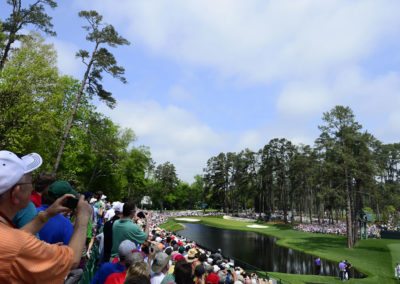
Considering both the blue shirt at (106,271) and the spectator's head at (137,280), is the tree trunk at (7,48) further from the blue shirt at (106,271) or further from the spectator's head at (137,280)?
the spectator's head at (137,280)

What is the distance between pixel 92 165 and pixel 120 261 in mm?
44131

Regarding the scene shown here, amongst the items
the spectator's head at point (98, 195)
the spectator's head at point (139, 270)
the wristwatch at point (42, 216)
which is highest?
the spectator's head at point (98, 195)

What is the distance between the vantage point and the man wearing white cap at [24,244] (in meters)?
1.79

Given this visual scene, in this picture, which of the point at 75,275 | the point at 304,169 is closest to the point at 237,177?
the point at 304,169

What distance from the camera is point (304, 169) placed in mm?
74750

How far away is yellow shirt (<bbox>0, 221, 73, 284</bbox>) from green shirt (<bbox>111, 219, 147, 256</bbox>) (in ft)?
12.3

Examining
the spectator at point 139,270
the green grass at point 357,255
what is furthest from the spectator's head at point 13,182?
the green grass at point 357,255

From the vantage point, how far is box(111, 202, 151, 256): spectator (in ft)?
18.4

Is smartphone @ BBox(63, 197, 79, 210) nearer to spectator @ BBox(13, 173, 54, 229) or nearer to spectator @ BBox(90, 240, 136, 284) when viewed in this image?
spectator @ BBox(13, 173, 54, 229)

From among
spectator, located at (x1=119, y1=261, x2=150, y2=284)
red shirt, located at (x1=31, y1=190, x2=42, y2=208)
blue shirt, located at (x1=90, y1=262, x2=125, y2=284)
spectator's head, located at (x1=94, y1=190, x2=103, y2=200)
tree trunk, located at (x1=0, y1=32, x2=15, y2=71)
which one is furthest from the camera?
tree trunk, located at (x1=0, y1=32, x2=15, y2=71)

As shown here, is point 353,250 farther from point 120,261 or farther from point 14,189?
point 14,189

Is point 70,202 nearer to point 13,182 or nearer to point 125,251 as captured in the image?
point 13,182

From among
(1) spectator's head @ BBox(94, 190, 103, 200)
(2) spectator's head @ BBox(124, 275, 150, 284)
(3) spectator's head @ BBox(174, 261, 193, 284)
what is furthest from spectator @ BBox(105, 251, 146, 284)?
(1) spectator's head @ BBox(94, 190, 103, 200)

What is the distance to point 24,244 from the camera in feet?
5.99
